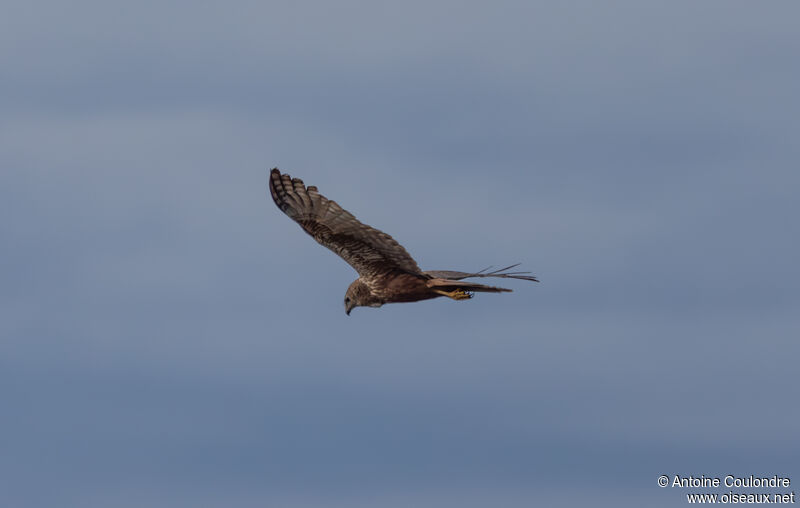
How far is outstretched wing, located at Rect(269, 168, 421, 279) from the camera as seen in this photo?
23203 mm

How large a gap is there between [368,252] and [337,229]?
0.90 m

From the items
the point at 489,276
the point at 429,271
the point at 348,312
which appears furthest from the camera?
the point at 348,312

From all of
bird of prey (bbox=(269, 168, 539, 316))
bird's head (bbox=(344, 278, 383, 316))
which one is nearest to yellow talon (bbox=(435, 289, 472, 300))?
bird of prey (bbox=(269, 168, 539, 316))

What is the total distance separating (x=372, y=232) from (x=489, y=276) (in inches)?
97.8

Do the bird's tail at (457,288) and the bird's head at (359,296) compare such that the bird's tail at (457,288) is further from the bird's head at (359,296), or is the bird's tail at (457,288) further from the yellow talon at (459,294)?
the bird's head at (359,296)

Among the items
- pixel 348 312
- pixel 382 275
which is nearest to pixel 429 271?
pixel 382 275

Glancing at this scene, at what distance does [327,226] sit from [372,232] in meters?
0.93

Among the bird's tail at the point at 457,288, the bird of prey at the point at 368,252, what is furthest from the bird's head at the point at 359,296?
the bird's tail at the point at 457,288

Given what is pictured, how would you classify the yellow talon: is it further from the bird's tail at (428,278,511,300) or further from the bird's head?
the bird's head

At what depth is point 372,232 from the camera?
76.7ft

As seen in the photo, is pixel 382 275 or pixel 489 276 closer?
pixel 489 276

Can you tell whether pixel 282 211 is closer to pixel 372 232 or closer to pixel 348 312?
pixel 372 232

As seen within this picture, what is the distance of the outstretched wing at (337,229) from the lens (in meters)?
23.2

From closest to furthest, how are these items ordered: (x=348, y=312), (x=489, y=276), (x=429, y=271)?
(x=489, y=276) < (x=429, y=271) < (x=348, y=312)
